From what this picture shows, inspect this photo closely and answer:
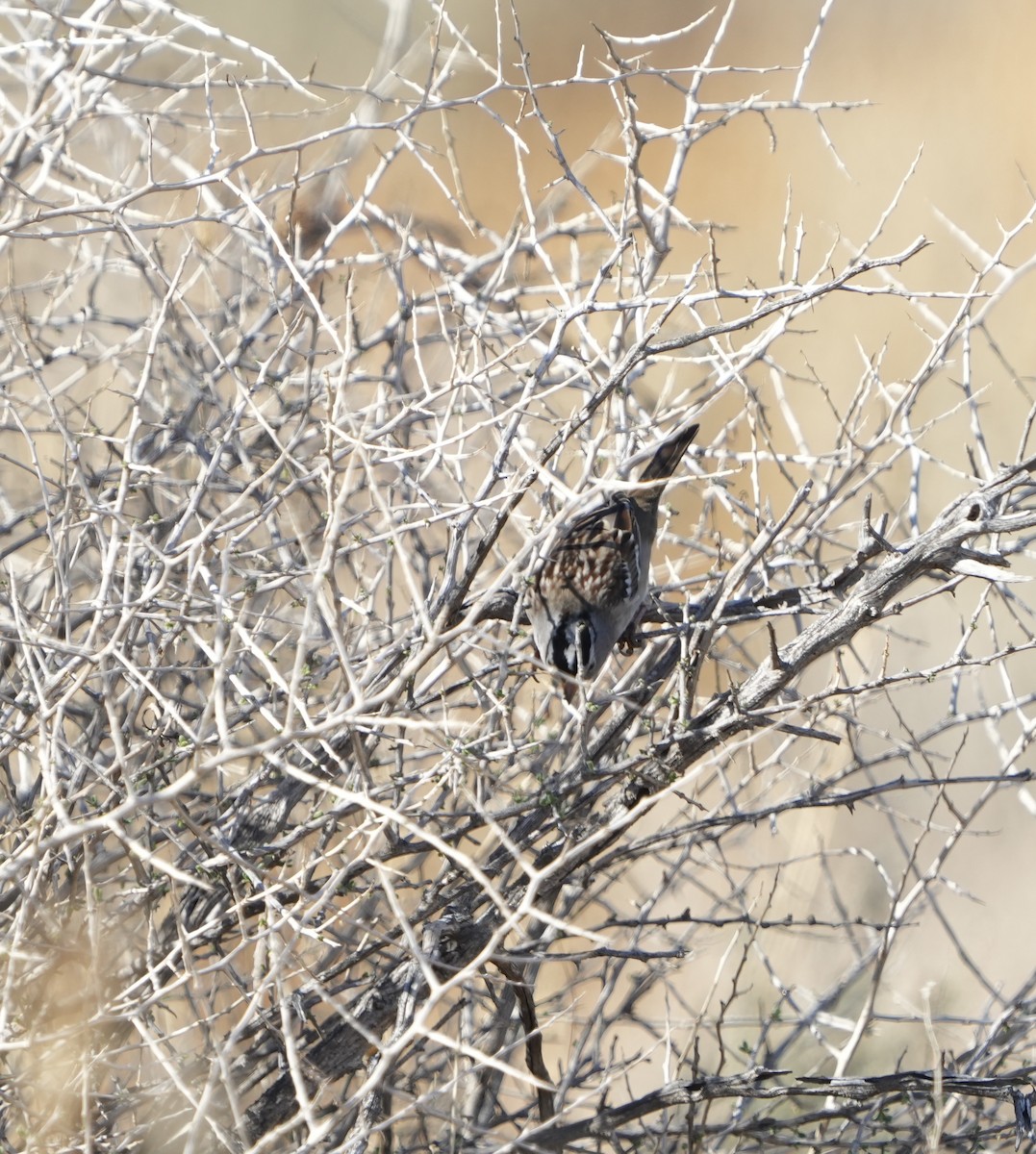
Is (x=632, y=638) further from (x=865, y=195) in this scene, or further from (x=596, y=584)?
(x=865, y=195)

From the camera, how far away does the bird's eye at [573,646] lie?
3816 millimetres

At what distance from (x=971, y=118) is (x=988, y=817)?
5.98 metres

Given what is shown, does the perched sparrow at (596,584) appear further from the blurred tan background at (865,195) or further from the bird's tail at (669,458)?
the blurred tan background at (865,195)

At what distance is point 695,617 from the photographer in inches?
131

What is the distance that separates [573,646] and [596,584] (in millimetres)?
320

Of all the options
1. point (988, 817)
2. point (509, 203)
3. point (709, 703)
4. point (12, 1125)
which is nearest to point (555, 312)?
point (709, 703)

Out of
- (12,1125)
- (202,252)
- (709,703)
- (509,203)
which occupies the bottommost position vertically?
(12,1125)

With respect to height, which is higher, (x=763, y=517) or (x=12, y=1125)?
(x=763, y=517)

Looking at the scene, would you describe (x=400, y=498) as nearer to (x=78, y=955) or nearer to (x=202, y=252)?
(x=202, y=252)

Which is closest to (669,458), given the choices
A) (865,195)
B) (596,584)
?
(596,584)

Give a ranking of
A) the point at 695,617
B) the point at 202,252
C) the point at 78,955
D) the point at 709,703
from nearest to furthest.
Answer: the point at 78,955 → the point at 709,703 → the point at 695,617 → the point at 202,252

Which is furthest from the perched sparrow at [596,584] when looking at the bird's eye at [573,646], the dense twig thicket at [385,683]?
the dense twig thicket at [385,683]

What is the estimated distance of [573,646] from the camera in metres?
3.89

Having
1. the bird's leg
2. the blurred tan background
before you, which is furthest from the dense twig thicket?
the blurred tan background
